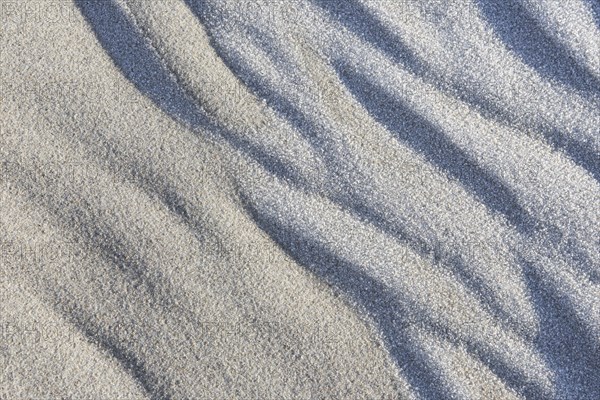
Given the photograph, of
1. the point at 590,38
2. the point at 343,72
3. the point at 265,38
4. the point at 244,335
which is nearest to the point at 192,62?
the point at 265,38

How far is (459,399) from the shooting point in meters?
1.31

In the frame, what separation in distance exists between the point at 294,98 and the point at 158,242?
14.8 inches

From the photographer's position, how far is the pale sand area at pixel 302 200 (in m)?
1.32

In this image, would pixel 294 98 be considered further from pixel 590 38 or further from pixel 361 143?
pixel 590 38

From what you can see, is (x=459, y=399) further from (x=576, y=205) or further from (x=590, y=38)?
(x=590, y=38)

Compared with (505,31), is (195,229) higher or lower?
lower

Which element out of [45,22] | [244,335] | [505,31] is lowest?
[244,335]

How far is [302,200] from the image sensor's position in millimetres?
1367

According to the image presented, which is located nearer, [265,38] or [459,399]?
[459,399]

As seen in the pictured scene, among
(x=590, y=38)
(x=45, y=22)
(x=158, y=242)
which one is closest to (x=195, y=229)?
(x=158, y=242)

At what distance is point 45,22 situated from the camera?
1.44 meters

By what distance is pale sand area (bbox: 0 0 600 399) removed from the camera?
1.32m

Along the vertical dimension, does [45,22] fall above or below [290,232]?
above

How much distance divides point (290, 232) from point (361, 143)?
8.5 inches
